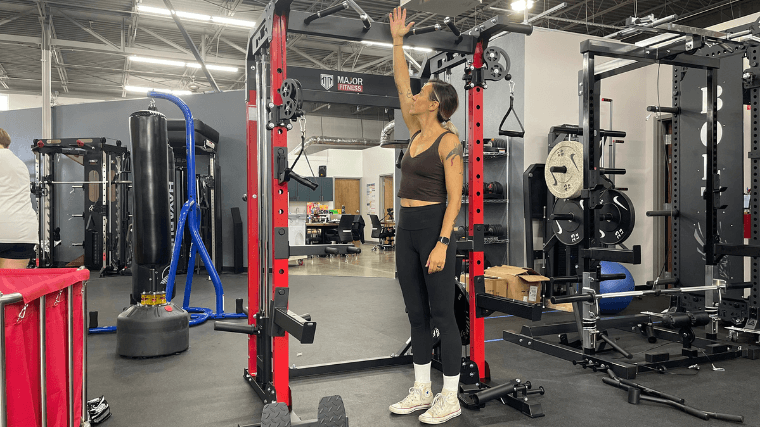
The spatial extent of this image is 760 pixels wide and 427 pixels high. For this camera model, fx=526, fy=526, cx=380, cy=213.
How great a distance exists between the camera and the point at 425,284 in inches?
96.7

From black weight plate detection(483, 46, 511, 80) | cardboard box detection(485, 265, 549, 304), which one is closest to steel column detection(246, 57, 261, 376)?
black weight plate detection(483, 46, 511, 80)

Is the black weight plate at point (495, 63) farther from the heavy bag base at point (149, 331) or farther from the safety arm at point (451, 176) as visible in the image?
the heavy bag base at point (149, 331)

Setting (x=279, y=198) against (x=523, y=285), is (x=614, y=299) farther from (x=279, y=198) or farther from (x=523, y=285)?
(x=279, y=198)

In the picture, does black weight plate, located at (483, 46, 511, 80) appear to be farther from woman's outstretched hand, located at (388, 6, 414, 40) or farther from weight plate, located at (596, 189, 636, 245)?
weight plate, located at (596, 189, 636, 245)

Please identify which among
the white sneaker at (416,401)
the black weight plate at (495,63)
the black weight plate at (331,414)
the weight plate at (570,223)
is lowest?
the white sneaker at (416,401)

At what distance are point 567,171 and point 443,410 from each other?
6.99 ft

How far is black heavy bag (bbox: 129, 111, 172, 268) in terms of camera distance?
3.41 meters

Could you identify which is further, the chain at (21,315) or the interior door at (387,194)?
the interior door at (387,194)

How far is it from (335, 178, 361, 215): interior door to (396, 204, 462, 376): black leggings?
48.7 feet

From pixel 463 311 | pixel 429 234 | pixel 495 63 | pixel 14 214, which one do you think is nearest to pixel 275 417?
pixel 429 234

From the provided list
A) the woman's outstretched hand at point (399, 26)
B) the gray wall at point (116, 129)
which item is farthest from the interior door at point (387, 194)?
the woman's outstretched hand at point (399, 26)

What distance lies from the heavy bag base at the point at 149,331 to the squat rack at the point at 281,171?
79 cm

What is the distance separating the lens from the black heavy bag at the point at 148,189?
3414 mm

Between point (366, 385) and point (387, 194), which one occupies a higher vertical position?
point (387, 194)
